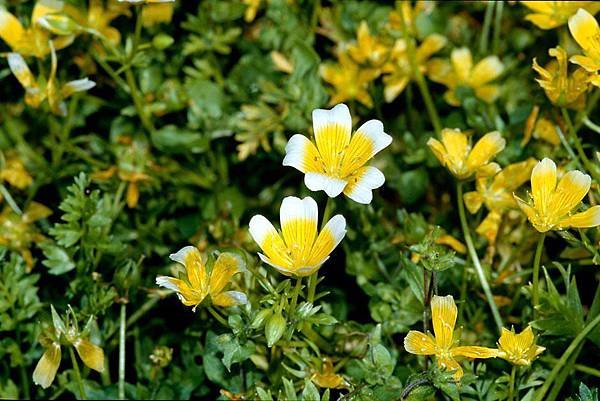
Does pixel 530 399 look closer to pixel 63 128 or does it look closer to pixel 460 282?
pixel 460 282

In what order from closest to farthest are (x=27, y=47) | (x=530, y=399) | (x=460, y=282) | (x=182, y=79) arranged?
(x=530, y=399), (x=460, y=282), (x=27, y=47), (x=182, y=79)

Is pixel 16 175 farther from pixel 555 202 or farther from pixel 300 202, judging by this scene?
pixel 555 202

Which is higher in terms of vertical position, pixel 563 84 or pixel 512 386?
pixel 563 84

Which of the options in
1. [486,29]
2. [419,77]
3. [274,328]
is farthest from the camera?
[486,29]

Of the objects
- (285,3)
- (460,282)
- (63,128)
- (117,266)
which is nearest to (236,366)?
(117,266)

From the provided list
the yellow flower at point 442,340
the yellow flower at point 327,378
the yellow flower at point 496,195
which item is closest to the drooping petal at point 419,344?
the yellow flower at point 442,340

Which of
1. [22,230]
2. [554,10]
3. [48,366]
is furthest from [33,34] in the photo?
[554,10]
